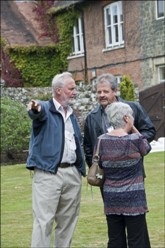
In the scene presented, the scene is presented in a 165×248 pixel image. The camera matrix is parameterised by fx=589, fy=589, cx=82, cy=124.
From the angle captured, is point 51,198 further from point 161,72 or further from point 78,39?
point 78,39

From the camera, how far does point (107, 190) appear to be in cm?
558

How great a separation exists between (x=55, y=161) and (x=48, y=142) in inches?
8.6

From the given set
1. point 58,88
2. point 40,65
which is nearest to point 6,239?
point 58,88

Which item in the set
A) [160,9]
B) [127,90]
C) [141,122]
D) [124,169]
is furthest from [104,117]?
[160,9]

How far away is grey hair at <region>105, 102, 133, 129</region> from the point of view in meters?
5.46

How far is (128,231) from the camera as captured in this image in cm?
562

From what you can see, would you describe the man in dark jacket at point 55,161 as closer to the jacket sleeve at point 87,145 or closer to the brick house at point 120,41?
the jacket sleeve at point 87,145

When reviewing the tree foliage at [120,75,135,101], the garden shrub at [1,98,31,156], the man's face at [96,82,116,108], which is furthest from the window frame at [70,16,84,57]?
the man's face at [96,82,116,108]

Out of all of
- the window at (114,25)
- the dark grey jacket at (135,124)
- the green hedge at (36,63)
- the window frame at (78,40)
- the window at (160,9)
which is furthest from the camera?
the window frame at (78,40)

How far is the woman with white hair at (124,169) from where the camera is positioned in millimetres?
5477

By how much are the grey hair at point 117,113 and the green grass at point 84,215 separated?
236cm

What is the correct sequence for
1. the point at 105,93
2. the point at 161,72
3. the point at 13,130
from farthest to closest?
the point at 161,72, the point at 13,130, the point at 105,93

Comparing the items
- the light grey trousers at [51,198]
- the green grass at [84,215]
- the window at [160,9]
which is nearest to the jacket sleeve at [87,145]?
the light grey trousers at [51,198]

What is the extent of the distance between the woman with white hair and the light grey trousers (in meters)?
0.62
